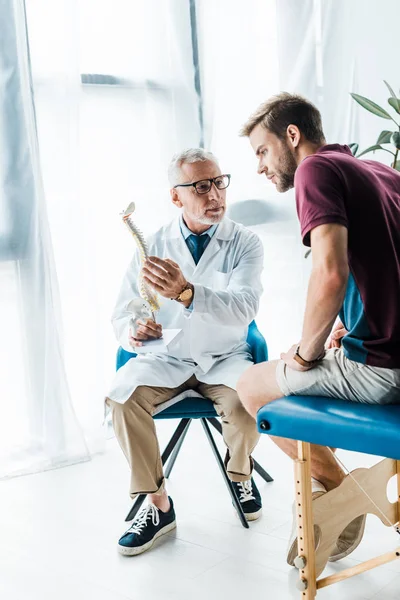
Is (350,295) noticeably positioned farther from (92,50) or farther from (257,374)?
(92,50)

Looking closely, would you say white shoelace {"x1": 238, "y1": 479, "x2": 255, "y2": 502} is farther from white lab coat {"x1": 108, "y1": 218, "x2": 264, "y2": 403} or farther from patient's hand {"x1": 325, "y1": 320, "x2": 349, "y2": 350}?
patient's hand {"x1": 325, "y1": 320, "x2": 349, "y2": 350}

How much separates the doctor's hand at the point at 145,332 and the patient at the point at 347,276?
0.62 metres

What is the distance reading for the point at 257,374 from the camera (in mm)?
2070

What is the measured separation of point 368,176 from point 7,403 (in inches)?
77.6

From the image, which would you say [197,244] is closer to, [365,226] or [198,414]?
[198,414]

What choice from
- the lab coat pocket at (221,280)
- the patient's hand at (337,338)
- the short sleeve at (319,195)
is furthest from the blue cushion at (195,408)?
the short sleeve at (319,195)

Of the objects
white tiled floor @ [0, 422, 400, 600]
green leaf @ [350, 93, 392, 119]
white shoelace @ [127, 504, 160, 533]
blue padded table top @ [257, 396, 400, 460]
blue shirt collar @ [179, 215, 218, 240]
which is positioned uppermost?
green leaf @ [350, 93, 392, 119]

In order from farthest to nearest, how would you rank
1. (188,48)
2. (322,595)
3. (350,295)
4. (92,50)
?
(188,48) < (92,50) < (322,595) < (350,295)

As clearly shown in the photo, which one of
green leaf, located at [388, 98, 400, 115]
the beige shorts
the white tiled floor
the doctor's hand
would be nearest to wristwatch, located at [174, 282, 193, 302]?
the doctor's hand

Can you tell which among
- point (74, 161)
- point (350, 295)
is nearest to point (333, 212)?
point (350, 295)

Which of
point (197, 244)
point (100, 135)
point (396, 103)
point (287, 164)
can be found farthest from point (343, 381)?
point (100, 135)

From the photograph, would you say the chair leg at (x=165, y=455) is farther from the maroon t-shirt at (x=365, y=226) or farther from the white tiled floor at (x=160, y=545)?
the maroon t-shirt at (x=365, y=226)

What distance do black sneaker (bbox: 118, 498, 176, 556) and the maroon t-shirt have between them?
1.00 m

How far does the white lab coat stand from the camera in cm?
246
